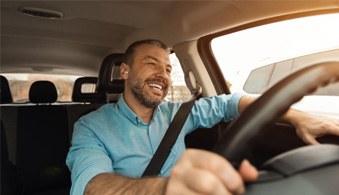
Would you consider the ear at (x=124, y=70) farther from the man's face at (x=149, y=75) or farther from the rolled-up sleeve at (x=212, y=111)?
the rolled-up sleeve at (x=212, y=111)

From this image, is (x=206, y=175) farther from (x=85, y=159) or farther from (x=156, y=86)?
(x=156, y=86)

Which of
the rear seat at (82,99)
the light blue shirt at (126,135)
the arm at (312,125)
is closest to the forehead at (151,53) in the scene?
the light blue shirt at (126,135)

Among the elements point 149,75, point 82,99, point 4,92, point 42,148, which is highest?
point 149,75

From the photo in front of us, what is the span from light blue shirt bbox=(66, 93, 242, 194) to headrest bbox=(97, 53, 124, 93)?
0.47 metres

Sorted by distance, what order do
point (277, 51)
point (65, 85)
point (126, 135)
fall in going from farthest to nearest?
point (65, 85)
point (277, 51)
point (126, 135)

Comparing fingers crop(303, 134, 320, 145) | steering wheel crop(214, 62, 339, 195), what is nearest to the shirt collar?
fingers crop(303, 134, 320, 145)

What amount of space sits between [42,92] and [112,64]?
906 millimetres

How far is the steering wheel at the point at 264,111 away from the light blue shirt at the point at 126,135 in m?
0.57

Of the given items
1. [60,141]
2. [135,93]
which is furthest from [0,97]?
[135,93]

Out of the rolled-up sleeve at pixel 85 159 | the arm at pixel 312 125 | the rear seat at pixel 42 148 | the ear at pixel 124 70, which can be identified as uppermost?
the ear at pixel 124 70

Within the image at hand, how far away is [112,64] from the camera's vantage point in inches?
73.8

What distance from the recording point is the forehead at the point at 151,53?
5.20 feet

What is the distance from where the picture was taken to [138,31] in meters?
2.21

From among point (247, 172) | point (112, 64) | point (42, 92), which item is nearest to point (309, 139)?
point (247, 172)
